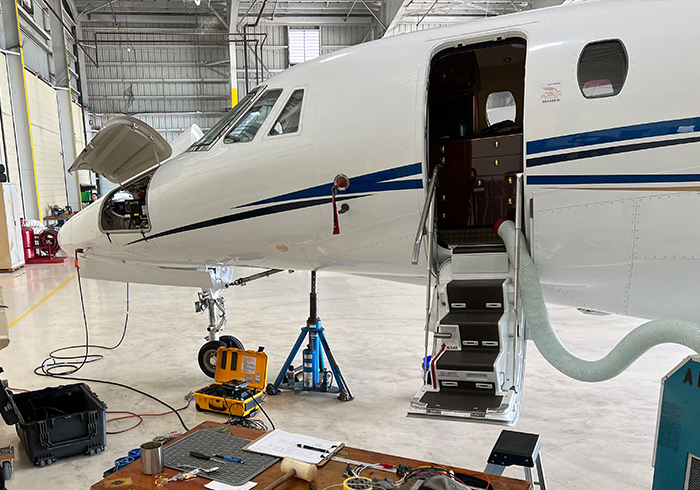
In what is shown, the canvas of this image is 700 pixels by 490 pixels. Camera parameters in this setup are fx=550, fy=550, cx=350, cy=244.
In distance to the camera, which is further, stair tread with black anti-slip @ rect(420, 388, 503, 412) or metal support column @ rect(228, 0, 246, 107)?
metal support column @ rect(228, 0, 246, 107)

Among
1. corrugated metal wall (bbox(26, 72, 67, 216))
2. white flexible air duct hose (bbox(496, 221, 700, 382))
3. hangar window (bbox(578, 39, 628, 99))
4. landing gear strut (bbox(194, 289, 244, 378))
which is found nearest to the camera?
white flexible air duct hose (bbox(496, 221, 700, 382))

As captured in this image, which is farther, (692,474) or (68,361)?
(68,361)

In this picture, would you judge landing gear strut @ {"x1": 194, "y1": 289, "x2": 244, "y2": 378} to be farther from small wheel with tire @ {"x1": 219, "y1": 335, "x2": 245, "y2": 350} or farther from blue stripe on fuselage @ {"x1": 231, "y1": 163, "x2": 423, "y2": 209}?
blue stripe on fuselage @ {"x1": 231, "y1": 163, "x2": 423, "y2": 209}

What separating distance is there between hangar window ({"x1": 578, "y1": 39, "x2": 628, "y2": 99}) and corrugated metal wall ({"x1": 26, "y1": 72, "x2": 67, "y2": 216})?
855 inches

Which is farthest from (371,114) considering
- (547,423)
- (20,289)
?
(20,289)

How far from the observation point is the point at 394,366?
7973 mm

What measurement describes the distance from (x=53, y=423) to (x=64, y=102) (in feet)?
88.0

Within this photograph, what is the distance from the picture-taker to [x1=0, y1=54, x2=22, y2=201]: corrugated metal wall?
18.5 m

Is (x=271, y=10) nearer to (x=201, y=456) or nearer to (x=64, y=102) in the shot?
(x=64, y=102)

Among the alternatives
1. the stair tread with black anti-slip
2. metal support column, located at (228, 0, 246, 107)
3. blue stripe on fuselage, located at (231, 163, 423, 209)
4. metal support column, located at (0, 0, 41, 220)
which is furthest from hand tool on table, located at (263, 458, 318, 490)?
metal support column, located at (228, 0, 246, 107)

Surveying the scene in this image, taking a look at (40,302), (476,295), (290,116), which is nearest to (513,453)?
(476,295)

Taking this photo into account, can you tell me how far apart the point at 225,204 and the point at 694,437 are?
420 centimetres

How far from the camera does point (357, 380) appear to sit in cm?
739

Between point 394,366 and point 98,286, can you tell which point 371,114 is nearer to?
point 394,366
